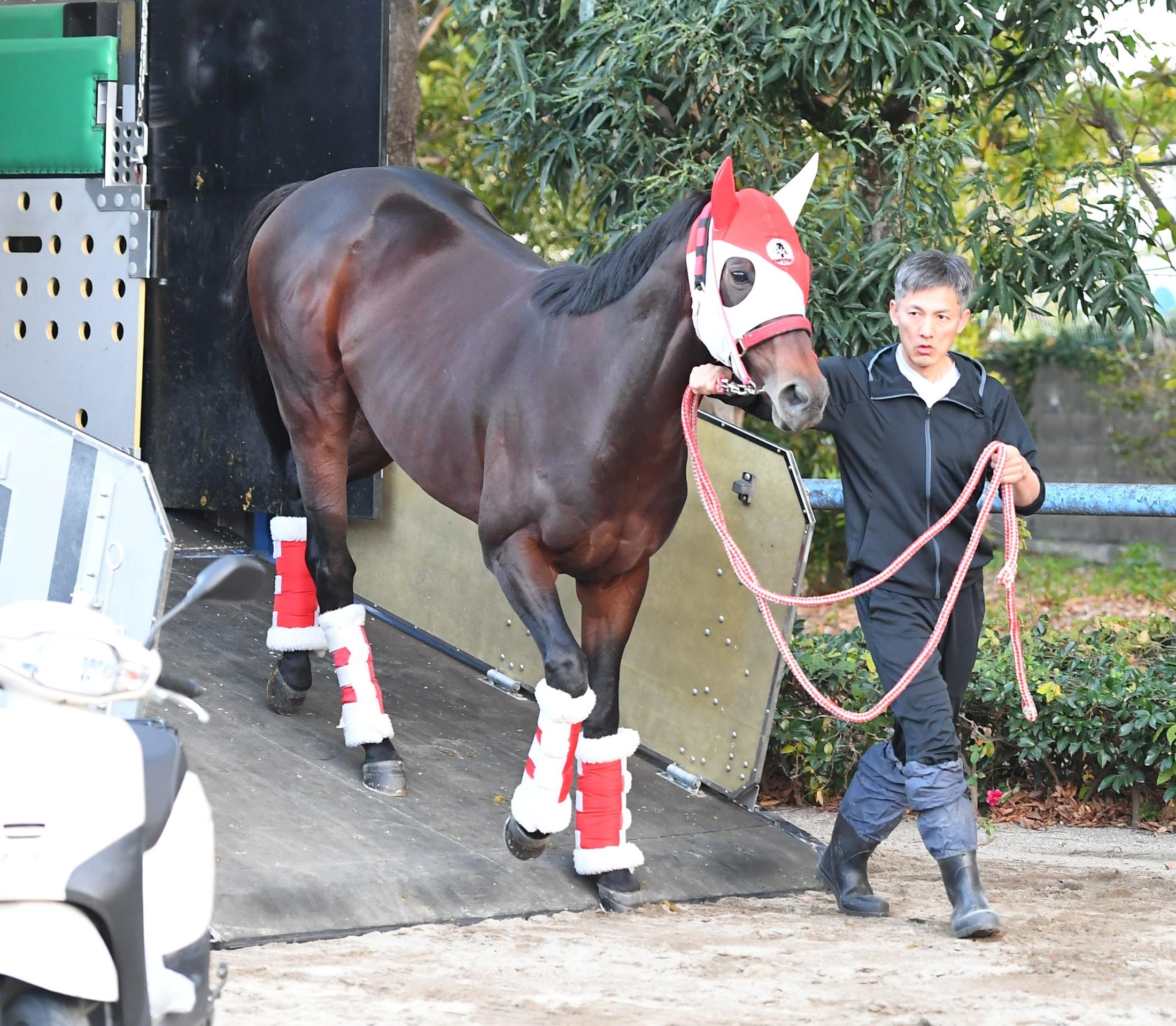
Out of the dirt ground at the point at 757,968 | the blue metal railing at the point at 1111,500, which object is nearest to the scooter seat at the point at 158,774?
the dirt ground at the point at 757,968

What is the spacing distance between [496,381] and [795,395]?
3.38ft

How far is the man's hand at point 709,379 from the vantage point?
382 centimetres

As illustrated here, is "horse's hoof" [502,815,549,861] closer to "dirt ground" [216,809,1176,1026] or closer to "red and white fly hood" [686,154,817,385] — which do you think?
"dirt ground" [216,809,1176,1026]

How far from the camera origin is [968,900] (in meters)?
3.79

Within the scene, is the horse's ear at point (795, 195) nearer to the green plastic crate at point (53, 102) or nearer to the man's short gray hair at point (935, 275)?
the man's short gray hair at point (935, 275)

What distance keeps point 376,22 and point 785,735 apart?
290cm

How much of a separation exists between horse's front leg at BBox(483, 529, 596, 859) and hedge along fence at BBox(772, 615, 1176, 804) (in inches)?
65.7

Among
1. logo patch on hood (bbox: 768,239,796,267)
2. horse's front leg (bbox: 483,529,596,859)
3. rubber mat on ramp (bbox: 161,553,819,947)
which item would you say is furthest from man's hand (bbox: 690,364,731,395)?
rubber mat on ramp (bbox: 161,553,819,947)

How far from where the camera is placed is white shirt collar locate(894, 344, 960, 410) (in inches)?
157

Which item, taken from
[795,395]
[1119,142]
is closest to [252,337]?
[795,395]

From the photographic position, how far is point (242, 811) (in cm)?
411

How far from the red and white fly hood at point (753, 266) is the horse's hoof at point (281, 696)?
1966 millimetres

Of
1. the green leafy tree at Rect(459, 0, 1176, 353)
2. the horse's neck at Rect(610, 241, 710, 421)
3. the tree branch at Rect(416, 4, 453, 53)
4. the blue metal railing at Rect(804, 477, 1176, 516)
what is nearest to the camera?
the horse's neck at Rect(610, 241, 710, 421)

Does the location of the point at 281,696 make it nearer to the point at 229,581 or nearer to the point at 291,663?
the point at 291,663
